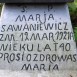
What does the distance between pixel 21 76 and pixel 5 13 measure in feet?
4.15

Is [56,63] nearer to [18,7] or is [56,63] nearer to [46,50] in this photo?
[46,50]

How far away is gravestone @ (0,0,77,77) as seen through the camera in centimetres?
825

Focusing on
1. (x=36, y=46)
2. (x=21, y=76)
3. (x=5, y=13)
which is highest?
(x=5, y=13)

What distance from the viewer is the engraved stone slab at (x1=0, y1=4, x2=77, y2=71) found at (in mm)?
8250

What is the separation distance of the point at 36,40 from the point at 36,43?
0.06 m

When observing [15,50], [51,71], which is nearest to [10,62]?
[15,50]

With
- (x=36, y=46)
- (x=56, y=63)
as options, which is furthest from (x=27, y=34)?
(x=56, y=63)

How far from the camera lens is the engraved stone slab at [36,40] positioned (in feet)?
27.1

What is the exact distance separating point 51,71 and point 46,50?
0.42 meters

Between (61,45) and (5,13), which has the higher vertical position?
(5,13)

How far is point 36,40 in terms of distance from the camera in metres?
8.25

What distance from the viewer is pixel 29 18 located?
27.1 ft

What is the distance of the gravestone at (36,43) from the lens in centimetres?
825

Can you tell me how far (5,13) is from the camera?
27.1 ft
